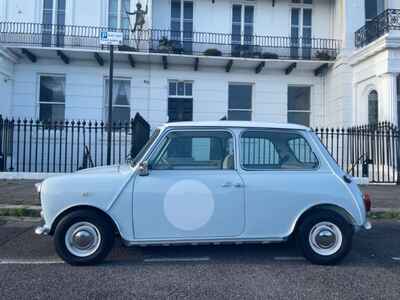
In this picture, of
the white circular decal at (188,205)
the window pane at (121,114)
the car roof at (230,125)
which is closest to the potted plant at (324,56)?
the window pane at (121,114)

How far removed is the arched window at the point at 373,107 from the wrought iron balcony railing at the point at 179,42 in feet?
7.72

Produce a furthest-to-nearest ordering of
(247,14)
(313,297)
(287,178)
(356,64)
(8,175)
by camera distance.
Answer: (247,14) → (356,64) → (8,175) → (287,178) → (313,297)

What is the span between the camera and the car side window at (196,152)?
5.00m

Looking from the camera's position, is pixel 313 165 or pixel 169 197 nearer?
pixel 169 197

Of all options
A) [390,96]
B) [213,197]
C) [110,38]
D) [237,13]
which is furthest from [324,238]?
[237,13]

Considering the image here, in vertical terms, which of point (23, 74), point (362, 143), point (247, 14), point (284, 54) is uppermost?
point (247, 14)

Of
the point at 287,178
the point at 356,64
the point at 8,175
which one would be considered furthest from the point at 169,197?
the point at 356,64

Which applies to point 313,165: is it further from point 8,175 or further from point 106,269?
point 8,175

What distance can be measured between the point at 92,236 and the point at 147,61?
12.8 meters

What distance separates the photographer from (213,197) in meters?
4.88

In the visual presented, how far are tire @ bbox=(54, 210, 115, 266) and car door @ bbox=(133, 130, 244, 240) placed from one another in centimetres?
42

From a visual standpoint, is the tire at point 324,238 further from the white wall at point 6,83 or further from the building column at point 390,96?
the white wall at point 6,83

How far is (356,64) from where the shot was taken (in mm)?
16156

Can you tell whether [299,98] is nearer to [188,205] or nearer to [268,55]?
[268,55]
